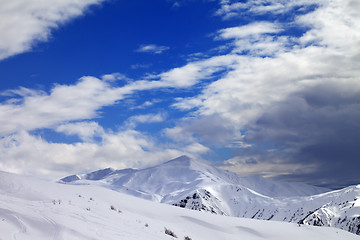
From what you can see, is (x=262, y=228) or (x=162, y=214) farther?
(x=262, y=228)

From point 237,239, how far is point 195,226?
8.53 ft

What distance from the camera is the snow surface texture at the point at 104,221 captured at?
11.0 meters

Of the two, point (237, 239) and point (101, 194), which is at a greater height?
point (101, 194)

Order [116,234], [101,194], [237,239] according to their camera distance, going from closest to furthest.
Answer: [116,234] → [237,239] → [101,194]

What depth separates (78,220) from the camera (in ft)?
41.6

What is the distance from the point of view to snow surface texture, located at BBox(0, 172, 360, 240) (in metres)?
11.0

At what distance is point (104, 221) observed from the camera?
45.4 ft

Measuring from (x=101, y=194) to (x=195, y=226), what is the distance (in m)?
7.09

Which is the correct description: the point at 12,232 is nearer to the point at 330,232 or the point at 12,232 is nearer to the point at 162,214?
the point at 162,214

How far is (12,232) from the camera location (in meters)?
9.84

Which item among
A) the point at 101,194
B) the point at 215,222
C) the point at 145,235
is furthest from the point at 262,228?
the point at 145,235

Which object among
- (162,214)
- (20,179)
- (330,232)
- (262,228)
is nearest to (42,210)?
(20,179)

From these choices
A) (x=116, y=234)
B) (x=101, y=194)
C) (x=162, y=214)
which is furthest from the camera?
(x=101, y=194)

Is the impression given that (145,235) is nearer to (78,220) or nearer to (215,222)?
(78,220)
